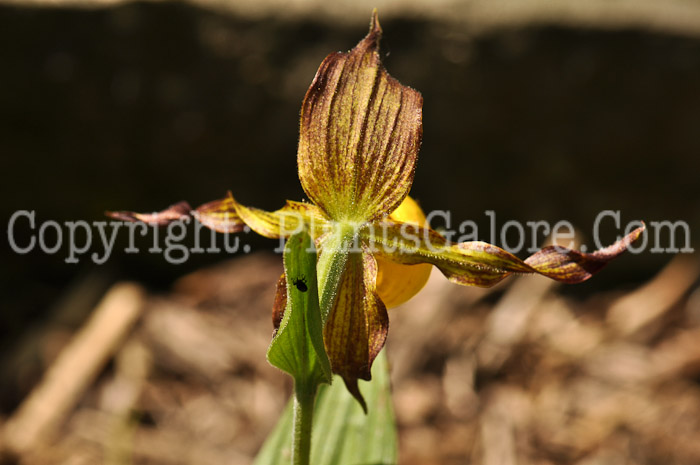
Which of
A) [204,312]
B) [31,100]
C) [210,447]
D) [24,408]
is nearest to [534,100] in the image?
[204,312]

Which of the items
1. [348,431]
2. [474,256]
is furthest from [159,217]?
[348,431]

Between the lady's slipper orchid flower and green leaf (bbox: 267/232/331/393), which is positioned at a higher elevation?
the lady's slipper orchid flower

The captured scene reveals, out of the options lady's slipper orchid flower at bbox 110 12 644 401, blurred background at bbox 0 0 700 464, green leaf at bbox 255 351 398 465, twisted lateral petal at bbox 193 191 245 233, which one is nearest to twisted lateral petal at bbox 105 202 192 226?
twisted lateral petal at bbox 193 191 245 233

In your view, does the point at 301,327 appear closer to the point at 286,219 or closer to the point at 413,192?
the point at 286,219

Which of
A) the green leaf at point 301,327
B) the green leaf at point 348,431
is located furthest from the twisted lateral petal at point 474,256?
the green leaf at point 348,431

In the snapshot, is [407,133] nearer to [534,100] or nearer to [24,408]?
[534,100]

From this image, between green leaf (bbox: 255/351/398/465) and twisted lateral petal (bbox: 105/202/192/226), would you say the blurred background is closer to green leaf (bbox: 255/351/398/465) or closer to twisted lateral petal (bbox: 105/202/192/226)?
green leaf (bbox: 255/351/398/465)

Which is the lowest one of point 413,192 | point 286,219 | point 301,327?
point 301,327

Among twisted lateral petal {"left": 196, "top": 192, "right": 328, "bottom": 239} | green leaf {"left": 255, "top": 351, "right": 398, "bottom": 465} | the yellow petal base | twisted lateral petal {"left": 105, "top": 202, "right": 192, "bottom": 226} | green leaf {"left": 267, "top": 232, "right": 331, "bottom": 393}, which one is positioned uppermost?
twisted lateral petal {"left": 105, "top": 202, "right": 192, "bottom": 226}

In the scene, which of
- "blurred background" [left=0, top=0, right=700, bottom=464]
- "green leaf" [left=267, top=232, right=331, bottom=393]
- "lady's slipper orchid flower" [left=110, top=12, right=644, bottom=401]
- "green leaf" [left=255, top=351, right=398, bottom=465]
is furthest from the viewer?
"blurred background" [left=0, top=0, right=700, bottom=464]
